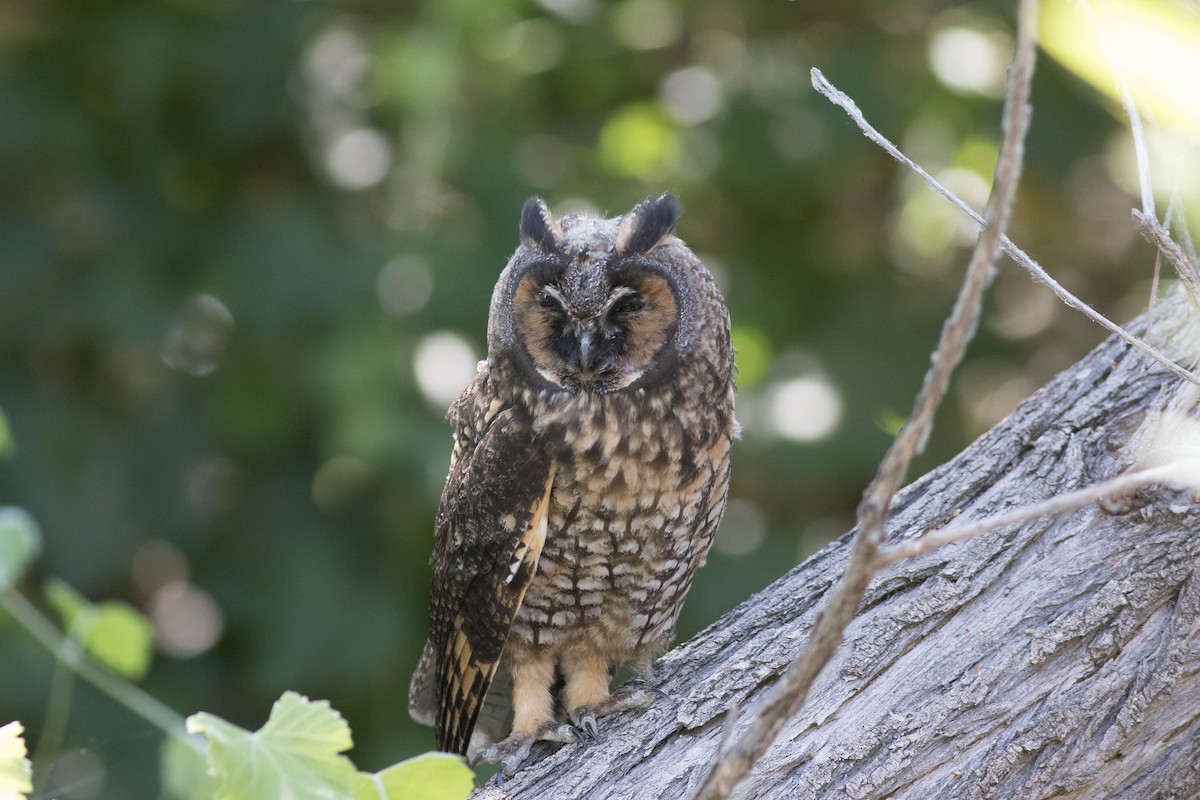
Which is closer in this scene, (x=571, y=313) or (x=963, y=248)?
(x=571, y=313)

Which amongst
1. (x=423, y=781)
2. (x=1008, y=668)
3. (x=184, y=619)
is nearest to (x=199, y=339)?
(x=184, y=619)

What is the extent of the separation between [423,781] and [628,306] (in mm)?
870

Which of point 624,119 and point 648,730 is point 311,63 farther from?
point 648,730

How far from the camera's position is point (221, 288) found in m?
3.27

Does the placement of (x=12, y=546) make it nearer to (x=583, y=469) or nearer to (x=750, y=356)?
(x=583, y=469)

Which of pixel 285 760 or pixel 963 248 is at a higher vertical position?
pixel 963 248

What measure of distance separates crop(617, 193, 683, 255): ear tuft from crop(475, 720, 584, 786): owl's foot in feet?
2.52

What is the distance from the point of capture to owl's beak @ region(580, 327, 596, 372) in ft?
6.13

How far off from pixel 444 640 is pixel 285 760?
93 cm

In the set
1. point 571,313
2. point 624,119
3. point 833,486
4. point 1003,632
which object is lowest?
point 1003,632

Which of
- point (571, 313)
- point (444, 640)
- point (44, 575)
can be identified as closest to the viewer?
point (571, 313)

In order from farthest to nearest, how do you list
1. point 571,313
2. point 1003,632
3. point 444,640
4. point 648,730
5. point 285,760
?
point 444,640 < point 571,313 < point 648,730 < point 1003,632 < point 285,760

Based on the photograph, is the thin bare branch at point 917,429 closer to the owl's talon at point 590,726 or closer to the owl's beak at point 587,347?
the owl's talon at point 590,726

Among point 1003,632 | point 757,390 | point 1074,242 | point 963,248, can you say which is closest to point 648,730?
point 1003,632
